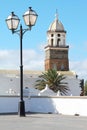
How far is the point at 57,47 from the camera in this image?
377 feet

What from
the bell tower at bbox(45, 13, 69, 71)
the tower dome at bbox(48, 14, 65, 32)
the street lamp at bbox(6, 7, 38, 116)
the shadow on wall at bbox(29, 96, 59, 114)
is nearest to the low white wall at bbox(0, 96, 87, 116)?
the shadow on wall at bbox(29, 96, 59, 114)

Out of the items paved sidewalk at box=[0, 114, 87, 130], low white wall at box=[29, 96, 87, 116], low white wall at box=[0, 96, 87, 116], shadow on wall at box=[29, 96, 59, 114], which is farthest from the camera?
shadow on wall at box=[29, 96, 59, 114]

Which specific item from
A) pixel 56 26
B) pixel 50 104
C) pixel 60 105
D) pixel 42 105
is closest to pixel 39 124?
pixel 60 105

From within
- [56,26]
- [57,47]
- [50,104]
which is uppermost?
[56,26]

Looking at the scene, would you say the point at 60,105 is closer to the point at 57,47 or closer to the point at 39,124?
the point at 39,124

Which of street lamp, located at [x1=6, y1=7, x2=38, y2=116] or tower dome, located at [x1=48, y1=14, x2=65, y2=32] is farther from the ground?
tower dome, located at [x1=48, y1=14, x2=65, y2=32]

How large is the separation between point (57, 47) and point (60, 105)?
88.2m

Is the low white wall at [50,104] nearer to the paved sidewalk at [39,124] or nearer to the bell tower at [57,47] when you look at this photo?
the paved sidewalk at [39,124]

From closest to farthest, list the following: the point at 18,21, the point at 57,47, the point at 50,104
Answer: the point at 18,21 < the point at 50,104 < the point at 57,47

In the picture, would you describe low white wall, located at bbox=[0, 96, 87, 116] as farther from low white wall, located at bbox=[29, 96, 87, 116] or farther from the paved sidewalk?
the paved sidewalk

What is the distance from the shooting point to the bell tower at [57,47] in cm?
11450

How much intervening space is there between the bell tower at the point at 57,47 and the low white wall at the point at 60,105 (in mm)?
85293

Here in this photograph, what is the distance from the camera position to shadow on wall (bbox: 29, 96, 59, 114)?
2783cm

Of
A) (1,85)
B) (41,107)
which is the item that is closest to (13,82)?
(1,85)
